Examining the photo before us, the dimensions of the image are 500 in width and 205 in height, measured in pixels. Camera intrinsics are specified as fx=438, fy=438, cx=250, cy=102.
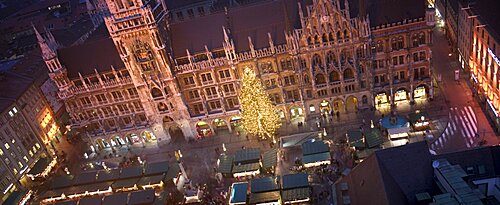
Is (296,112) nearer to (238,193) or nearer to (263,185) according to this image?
(263,185)

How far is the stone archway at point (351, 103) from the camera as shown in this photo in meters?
97.6

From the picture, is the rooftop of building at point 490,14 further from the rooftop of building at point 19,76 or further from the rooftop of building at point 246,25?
the rooftop of building at point 19,76

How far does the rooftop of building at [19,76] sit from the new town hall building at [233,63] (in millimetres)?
15527

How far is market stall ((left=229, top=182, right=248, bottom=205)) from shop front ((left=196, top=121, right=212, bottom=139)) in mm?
23650

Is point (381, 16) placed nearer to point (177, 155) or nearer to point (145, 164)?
point (177, 155)

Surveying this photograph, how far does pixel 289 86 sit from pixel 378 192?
154 feet

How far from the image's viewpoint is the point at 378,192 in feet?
169

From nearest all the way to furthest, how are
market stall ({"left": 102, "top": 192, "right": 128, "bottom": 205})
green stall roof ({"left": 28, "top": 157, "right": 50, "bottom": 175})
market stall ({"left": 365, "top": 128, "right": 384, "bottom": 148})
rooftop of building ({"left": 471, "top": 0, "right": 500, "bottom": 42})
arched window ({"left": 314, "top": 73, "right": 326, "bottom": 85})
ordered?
rooftop of building ({"left": 471, "top": 0, "right": 500, "bottom": 42}) < market stall ({"left": 365, "top": 128, "right": 384, "bottom": 148}) < market stall ({"left": 102, "top": 192, "right": 128, "bottom": 205}) < arched window ({"left": 314, "top": 73, "right": 326, "bottom": 85}) < green stall roof ({"left": 28, "top": 157, "right": 50, "bottom": 175})

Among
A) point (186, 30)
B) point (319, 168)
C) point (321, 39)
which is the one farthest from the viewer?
A: point (186, 30)

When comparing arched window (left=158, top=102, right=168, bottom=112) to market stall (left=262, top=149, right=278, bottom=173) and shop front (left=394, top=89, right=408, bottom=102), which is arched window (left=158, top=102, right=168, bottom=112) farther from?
shop front (left=394, top=89, right=408, bottom=102)

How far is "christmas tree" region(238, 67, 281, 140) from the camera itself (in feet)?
283

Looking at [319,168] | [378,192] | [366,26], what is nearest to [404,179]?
[378,192]

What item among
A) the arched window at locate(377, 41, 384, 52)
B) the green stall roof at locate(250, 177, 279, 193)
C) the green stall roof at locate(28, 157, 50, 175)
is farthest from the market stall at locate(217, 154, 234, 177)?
the green stall roof at locate(28, 157, 50, 175)

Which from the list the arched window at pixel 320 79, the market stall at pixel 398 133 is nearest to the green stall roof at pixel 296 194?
the market stall at pixel 398 133
